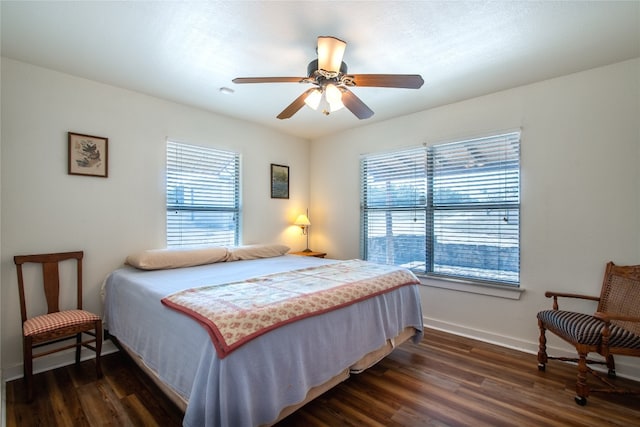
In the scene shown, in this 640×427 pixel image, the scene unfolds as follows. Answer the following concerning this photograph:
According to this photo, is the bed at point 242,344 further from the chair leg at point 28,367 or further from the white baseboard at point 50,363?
the chair leg at point 28,367

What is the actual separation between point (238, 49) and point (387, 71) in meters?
1.23

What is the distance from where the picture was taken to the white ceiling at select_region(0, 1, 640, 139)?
69.9 inches

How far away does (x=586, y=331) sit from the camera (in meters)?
2.05

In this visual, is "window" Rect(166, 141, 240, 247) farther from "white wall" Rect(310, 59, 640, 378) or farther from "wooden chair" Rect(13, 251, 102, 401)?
"white wall" Rect(310, 59, 640, 378)

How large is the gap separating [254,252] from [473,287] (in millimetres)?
2435

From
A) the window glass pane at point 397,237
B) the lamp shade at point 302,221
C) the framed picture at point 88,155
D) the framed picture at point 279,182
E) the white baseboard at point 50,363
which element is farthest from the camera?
the lamp shade at point 302,221

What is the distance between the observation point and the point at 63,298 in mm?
2574

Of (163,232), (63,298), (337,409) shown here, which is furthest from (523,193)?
(63,298)

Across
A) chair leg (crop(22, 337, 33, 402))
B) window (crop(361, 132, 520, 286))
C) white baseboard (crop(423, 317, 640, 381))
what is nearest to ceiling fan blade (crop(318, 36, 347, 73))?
window (crop(361, 132, 520, 286))

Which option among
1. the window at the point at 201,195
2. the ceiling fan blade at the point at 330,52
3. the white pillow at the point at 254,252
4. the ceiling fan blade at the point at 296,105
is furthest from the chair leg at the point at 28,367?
the ceiling fan blade at the point at 330,52

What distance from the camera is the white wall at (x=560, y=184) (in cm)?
240

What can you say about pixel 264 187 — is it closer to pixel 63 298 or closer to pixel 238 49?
pixel 238 49

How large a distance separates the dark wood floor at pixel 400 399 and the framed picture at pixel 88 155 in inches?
66.9

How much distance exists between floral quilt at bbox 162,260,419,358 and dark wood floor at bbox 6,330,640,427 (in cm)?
70
